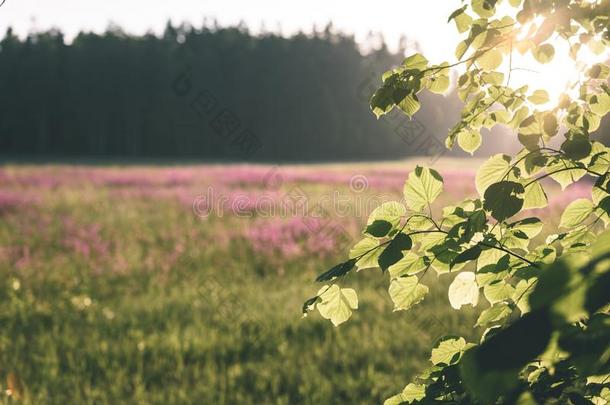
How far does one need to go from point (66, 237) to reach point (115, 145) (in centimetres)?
6146

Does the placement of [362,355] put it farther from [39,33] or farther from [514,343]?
[39,33]

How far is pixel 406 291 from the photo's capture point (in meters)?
1.21

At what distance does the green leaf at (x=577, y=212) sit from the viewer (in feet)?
4.04

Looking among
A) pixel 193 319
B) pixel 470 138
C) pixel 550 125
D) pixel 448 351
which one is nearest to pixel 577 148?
pixel 550 125

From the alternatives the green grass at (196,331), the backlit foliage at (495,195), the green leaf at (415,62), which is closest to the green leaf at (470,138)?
the backlit foliage at (495,195)

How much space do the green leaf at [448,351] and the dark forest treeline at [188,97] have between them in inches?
2300

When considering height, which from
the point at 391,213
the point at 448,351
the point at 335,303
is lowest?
the point at 448,351

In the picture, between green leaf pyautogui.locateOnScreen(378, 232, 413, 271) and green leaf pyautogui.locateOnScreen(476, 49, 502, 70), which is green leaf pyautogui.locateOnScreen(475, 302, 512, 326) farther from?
green leaf pyautogui.locateOnScreen(476, 49, 502, 70)

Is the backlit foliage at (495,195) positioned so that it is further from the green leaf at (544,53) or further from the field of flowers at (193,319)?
the field of flowers at (193,319)

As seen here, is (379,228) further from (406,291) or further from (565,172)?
(565,172)

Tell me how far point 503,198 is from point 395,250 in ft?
0.92

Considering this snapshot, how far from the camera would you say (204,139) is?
6450 centimetres

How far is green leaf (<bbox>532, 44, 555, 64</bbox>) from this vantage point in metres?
1.23

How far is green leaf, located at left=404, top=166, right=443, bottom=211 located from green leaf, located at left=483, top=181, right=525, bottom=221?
0.37 ft
